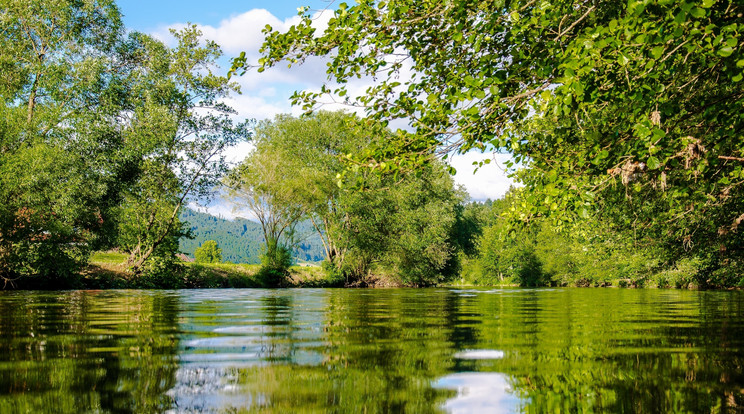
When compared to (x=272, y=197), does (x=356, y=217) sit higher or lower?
lower

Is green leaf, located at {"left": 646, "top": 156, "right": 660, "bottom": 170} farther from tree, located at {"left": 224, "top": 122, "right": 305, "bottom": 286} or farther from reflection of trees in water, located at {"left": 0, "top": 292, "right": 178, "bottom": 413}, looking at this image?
tree, located at {"left": 224, "top": 122, "right": 305, "bottom": 286}

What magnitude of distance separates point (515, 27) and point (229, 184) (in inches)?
Answer: 1215

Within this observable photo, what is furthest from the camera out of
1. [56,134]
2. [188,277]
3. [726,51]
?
[188,277]

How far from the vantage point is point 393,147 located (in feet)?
25.6

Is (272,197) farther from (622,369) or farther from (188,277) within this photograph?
(622,369)

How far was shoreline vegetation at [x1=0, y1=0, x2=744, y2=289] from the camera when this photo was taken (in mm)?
6664

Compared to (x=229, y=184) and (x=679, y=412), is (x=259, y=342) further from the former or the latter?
(x=229, y=184)

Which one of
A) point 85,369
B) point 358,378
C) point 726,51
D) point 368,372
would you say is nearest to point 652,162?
point 726,51

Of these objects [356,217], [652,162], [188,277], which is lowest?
[188,277]

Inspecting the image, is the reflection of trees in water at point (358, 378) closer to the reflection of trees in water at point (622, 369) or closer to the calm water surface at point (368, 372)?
the calm water surface at point (368, 372)

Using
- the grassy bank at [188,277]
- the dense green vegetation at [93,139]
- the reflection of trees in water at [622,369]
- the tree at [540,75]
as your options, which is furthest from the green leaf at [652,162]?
the grassy bank at [188,277]

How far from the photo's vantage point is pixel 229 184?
116 ft

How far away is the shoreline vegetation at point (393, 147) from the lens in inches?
262

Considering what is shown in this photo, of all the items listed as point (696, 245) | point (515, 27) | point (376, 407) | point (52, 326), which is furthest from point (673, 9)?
point (696, 245)
